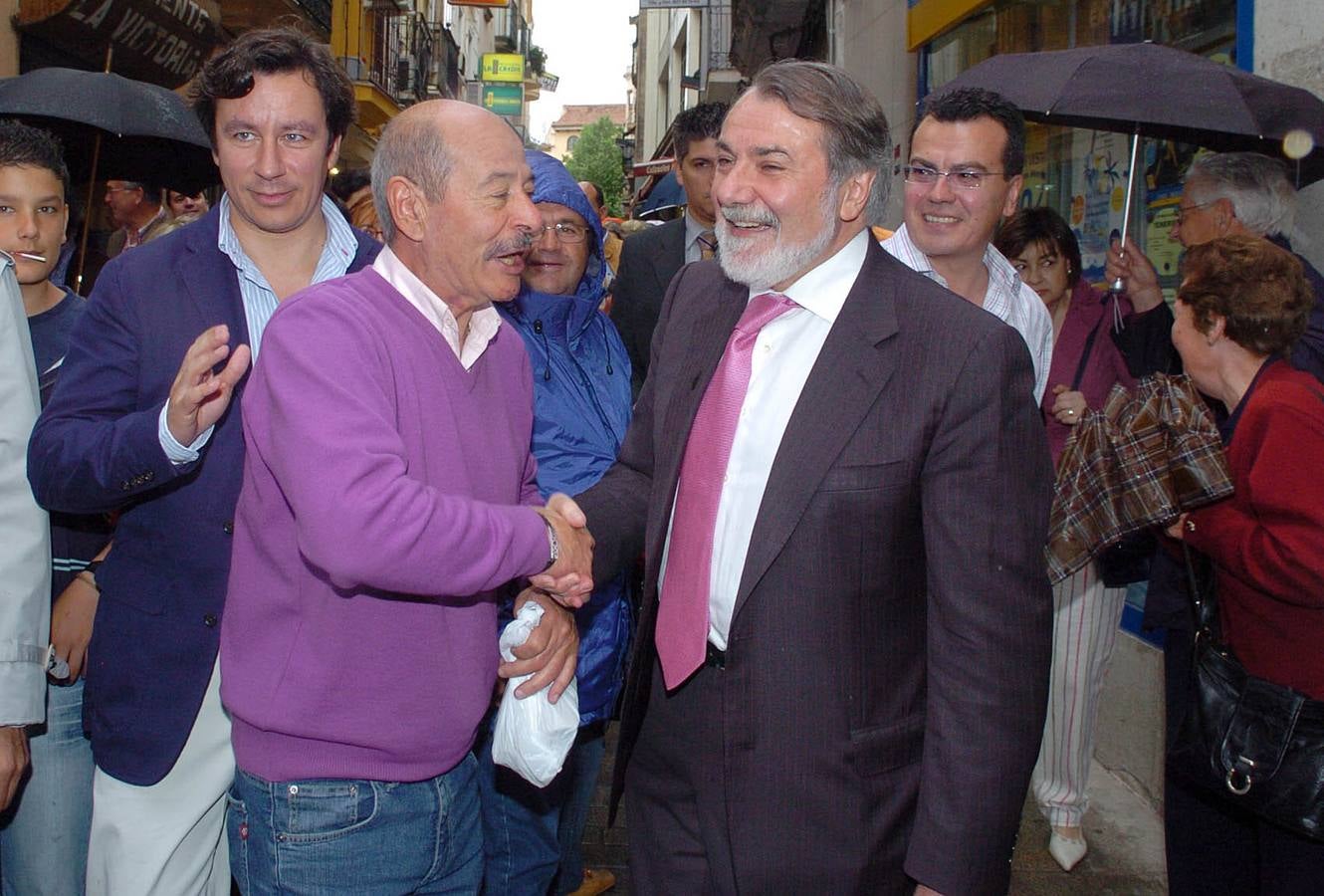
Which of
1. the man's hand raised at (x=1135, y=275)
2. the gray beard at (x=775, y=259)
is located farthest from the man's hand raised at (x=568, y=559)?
the man's hand raised at (x=1135, y=275)

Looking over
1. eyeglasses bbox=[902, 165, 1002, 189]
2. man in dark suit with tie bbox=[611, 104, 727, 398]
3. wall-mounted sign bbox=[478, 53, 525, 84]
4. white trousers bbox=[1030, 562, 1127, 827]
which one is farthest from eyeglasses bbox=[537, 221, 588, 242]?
wall-mounted sign bbox=[478, 53, 525, 84]

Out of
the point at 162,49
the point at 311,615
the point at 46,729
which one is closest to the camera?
the point at 311,615

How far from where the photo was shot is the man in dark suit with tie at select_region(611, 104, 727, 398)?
482 centimetres

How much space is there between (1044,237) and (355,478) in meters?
3.67

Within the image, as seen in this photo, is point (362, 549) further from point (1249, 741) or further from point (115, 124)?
point (115, 124)

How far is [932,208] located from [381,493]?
2.27 meters

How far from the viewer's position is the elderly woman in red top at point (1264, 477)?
2.86 meters

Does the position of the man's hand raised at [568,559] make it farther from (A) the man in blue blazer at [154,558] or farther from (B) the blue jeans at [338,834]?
(A) the man in blue blazer at [154,558]

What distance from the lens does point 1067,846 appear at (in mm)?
4668

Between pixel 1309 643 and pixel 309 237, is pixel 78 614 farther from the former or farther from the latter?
pixel 1309 643

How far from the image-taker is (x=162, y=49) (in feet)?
35.3

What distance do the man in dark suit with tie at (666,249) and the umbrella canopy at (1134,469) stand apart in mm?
1808

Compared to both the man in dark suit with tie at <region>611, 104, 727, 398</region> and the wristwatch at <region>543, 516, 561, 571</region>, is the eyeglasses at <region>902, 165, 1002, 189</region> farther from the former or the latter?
the wristwatch at <region>543, 516, 561, 571</region>

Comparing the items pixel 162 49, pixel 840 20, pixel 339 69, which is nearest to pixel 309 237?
pixel 339 69
